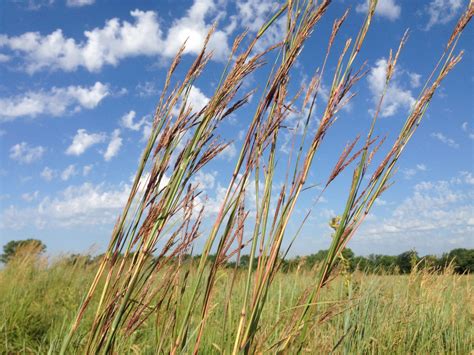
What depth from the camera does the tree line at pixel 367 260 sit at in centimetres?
474

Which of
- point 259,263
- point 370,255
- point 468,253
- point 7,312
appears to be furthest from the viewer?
point 468,253

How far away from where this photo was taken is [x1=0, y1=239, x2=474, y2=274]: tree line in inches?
187

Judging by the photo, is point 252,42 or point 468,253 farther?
point 468,253

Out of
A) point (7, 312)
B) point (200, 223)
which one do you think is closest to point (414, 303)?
point (200, 223)

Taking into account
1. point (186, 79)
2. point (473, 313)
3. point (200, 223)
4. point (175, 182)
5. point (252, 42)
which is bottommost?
point (473, 313)

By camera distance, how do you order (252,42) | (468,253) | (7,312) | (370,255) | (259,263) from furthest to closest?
(468,253), (370,255), (7,312), (252,42), (259,263)

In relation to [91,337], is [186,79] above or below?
above

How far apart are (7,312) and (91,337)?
14.6 ft

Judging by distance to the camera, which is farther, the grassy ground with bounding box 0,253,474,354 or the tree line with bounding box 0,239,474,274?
the tree line with bounding box 0,239,474,274

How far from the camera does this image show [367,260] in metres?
7.75

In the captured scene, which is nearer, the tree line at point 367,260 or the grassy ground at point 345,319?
the grassy ground at point 345,319

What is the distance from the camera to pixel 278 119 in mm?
1313

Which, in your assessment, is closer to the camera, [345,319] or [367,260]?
[345,319]

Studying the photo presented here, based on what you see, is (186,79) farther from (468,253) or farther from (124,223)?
(468,253)
